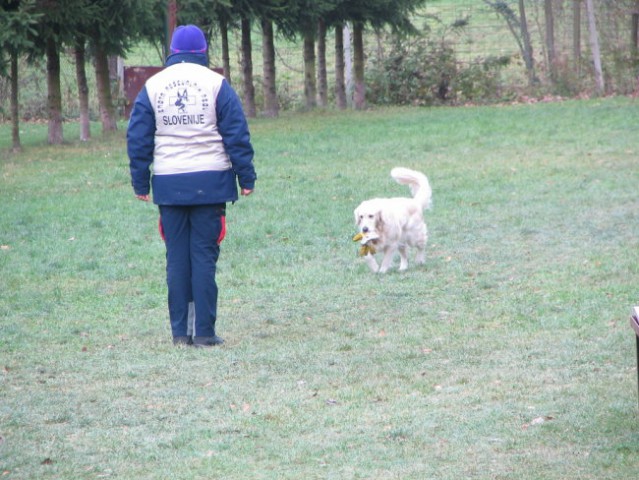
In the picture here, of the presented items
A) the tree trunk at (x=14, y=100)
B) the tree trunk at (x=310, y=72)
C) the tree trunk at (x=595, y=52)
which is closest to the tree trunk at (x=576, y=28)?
the tree trunk at (x=595, y=52)

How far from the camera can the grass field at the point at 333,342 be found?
479 cm

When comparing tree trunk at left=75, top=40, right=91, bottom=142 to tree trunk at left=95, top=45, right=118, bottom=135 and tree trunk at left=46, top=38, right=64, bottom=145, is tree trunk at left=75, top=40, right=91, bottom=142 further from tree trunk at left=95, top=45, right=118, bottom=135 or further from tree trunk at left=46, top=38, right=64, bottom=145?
tree trunk at left=46, top=38, right=64, bottom=145

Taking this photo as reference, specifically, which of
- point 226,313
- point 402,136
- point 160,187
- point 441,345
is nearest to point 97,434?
point 160,187

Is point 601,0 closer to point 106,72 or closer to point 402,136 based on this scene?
point 402,136

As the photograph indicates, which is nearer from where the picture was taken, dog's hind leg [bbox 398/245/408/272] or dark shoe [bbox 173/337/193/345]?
dark shoe [bbox 173/337/193/345]

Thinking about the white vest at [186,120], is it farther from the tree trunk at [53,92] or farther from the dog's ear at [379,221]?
the tree trunk at [53,92]

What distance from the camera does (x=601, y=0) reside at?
105 ft

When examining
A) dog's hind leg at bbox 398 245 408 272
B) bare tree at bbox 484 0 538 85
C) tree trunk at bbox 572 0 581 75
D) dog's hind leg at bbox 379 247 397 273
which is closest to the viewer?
dog's hind leg at bbox 379 247 397 273

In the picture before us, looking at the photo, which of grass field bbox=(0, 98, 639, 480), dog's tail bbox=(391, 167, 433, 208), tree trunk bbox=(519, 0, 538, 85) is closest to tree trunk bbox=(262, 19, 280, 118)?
tree trunk bbox=(519, 0, 538, 85)

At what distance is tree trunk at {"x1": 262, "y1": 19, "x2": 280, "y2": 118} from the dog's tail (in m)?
15.6

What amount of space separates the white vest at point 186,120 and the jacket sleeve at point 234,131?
4 cm

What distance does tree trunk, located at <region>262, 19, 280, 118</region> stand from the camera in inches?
1026

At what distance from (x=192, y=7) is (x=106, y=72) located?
2.82 m

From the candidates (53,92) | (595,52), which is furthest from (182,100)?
(595,52)
